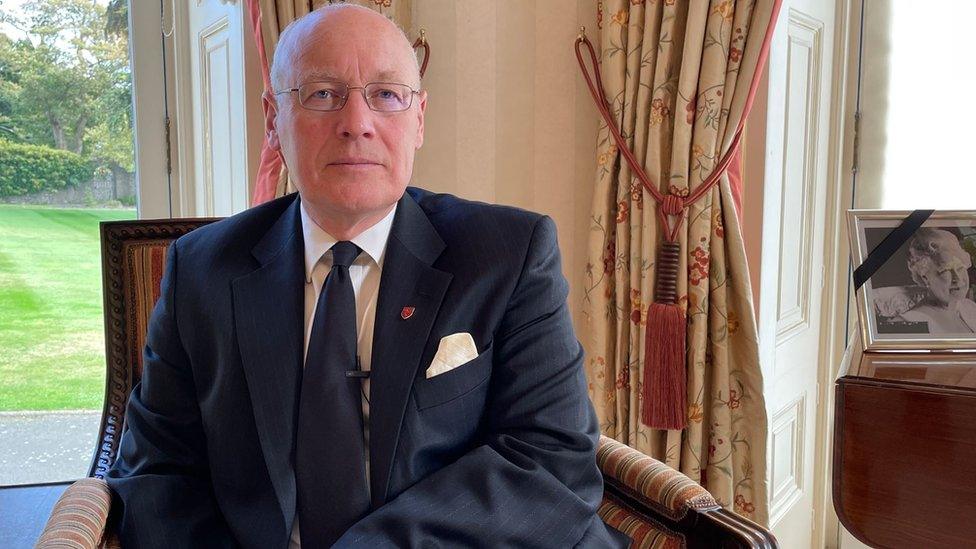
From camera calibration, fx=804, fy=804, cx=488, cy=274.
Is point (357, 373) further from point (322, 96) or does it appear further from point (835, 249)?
point (835, 249)

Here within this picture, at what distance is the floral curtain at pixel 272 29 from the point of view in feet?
7.07

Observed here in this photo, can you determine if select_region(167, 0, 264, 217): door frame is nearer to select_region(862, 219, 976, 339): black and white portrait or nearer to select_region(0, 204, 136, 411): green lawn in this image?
select_region(0, 204, 136, 411): green lawn

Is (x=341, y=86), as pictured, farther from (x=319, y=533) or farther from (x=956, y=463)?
(x=956, y=463)

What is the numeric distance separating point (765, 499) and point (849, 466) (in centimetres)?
92

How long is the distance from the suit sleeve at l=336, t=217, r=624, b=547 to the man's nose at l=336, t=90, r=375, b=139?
1.10ft

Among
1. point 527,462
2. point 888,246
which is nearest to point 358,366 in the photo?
point 527,462

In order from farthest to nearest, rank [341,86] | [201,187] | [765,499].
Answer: [201,187] → [765,499] → [341,86]

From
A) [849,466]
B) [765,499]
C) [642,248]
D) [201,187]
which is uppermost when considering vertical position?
[201,187]

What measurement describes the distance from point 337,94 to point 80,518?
763 mm

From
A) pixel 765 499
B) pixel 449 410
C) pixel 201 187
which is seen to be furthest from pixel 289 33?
pixel 765 499

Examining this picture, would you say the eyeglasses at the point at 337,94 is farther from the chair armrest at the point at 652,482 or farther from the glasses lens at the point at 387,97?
the chair armrest at the point at 652,482

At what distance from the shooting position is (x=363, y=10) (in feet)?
Result: 4.59

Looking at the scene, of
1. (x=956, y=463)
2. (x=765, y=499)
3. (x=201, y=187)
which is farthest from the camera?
(x=201, y=187)

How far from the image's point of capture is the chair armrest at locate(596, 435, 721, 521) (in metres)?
1.28
